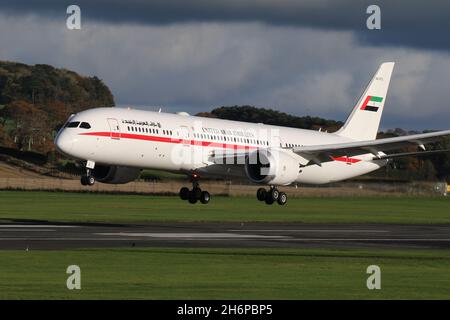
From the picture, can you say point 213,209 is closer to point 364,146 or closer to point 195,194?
point 195,194

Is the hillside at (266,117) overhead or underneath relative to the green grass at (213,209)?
overhead

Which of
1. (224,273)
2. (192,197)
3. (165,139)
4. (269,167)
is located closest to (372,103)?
(192,197)

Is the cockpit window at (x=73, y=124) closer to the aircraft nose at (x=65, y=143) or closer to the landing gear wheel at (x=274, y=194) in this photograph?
the aircraft nose at (x=65, y=143)

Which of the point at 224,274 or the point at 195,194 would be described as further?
the point at 195,194

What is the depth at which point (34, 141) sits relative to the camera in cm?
18075

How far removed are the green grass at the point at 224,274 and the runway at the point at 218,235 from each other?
394cm

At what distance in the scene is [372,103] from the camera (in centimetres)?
8181

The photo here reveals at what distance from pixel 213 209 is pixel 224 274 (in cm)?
5041

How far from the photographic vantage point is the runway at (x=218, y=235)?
162 ft

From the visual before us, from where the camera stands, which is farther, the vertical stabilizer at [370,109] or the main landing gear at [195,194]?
the vertical stabilizer at [370,109]

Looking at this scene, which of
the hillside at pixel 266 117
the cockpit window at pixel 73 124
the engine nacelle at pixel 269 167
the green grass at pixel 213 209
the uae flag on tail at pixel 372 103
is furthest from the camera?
the hillside at pixel 266 117

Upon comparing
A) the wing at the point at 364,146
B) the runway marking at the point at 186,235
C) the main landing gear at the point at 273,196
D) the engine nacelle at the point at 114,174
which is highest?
the wing at the point at 364,146

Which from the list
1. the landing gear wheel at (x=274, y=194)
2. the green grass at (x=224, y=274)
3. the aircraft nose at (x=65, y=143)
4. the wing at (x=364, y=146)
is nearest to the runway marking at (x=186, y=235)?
the aircraft nose at (x=65, y=143)
